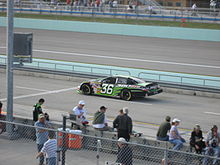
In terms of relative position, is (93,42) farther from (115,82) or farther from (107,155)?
(107,155)

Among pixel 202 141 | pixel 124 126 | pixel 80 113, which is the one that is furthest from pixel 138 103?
pixel 202 141

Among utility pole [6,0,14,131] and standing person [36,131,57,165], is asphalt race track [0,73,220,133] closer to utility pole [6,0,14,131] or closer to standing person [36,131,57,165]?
utility pole [6,0,14,131]

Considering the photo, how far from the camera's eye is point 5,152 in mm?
13891

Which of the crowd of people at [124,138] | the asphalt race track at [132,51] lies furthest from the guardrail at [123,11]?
the crowd of people at [124,138]

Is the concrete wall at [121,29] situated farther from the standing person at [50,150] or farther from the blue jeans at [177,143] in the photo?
the standing person at [50,150]

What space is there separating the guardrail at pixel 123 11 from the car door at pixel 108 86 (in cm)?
2826

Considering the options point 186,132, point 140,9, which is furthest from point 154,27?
point 186,132

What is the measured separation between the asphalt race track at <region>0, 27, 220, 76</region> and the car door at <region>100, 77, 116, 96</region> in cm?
1080

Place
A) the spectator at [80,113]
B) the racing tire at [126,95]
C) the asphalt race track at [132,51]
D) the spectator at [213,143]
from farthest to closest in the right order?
1. the asphalt race track at [132,51]
2. the racing tire at [126,95]
3. the spectator at [80,113]
4. the spectator at [213,143]

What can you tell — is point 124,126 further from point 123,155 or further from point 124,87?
point 124,87

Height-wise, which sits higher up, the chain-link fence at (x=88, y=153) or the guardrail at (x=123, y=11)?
the guardrail at (x=123, y=11)

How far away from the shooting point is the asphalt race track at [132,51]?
122 ft

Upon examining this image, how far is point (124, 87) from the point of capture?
2464cm

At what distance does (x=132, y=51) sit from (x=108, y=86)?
18.5 meters
